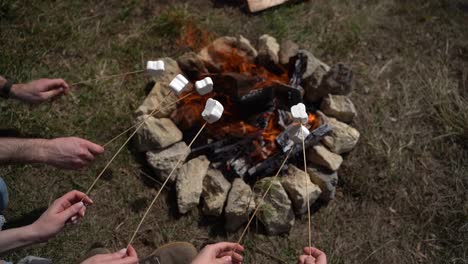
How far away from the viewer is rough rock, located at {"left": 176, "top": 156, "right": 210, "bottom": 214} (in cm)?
321

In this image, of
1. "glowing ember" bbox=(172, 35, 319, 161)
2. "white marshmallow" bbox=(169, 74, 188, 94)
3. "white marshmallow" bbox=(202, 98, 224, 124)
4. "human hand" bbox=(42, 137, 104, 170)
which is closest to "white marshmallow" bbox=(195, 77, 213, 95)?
"white marshmallow" bbox=(169, 74, 188, 94)

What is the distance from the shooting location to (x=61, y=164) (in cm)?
271

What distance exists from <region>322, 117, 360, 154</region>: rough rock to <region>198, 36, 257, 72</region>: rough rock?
0.91 metres

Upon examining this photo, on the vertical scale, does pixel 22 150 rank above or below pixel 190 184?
above

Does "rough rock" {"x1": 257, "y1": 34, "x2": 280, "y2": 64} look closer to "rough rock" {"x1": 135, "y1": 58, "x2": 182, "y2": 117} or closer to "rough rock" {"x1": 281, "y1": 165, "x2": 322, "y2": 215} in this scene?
"rough rock" {"x1": 135, "y1": 58, "x2": 182, "y2": 117}

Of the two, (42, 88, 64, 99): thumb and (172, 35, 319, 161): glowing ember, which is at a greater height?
(42, 88, 64, 99): thumb

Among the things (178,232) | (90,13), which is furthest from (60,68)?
(178,232)

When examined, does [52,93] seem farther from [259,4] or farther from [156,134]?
[259,4]

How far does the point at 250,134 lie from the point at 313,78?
748mm

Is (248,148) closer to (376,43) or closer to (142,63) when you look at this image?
(142,63)

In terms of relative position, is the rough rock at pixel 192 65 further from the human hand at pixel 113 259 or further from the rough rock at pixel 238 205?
the human hand at pixel 113 259

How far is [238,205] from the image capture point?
10.4 ft

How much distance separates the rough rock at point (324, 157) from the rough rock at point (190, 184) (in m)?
0.88

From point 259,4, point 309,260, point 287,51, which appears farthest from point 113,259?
point 259,4
